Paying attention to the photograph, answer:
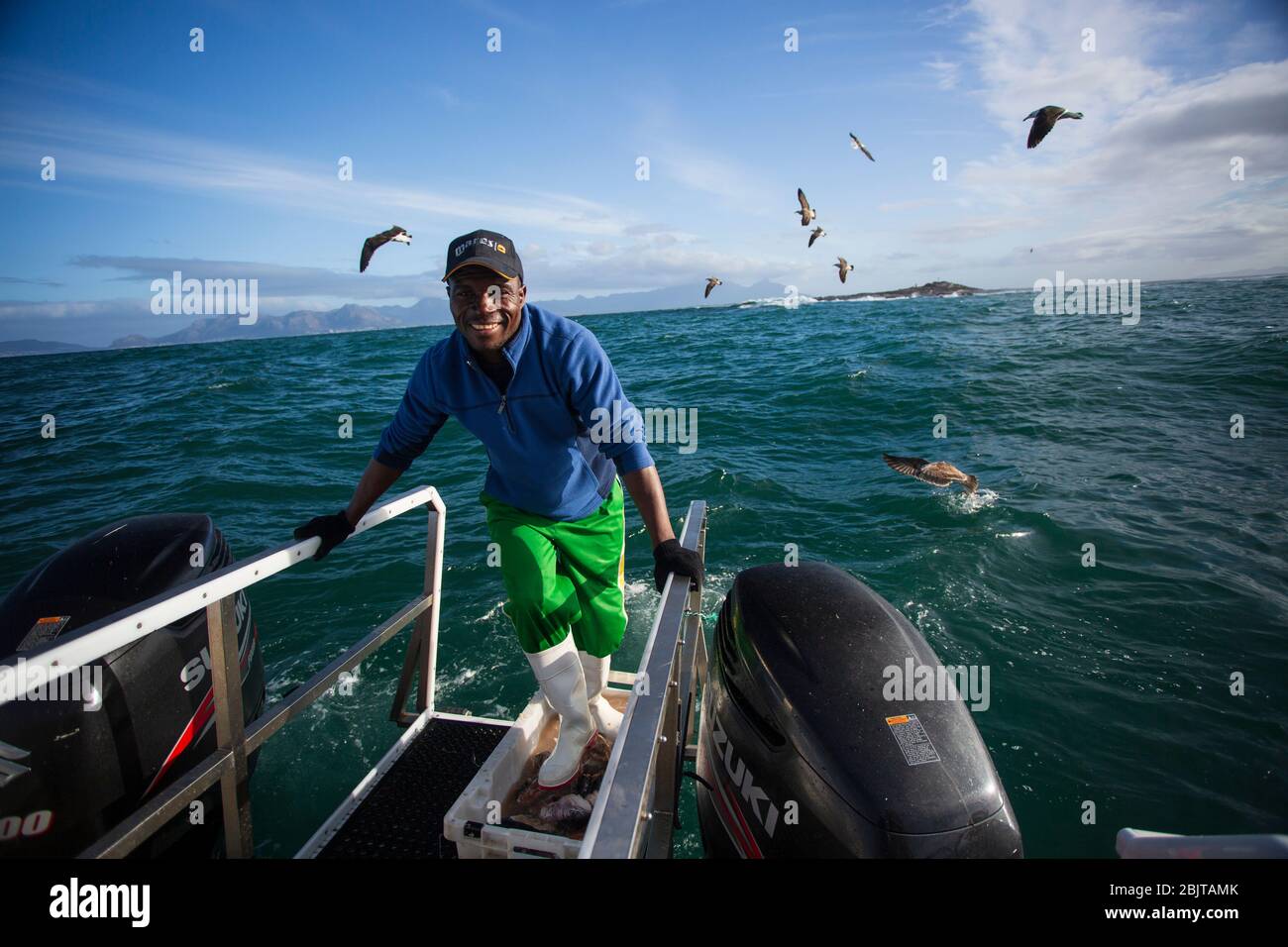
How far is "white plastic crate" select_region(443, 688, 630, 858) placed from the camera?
216 cm

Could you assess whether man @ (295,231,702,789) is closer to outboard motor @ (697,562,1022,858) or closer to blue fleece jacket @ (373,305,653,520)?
blue fleece jacket @ (373,305,653,520)

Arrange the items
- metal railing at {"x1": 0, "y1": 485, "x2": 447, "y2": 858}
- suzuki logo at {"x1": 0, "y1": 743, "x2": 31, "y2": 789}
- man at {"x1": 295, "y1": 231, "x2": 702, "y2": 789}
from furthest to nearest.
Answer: man at {"x1": 295, "y1": 231, "x2": 702, "y2": 789} → suzuki logo at {"x1": 0, "y1": 743, "x2": 31, "y2": 789} → metal railing at {"x1": 0, "y1": 485, "x2": 447, "y2": 858}

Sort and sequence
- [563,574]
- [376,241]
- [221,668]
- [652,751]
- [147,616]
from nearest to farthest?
[652,751]
[147,616]
[221,668]
[563,574]
[376,241]

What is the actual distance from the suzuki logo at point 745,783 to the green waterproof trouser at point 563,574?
1.85 feet

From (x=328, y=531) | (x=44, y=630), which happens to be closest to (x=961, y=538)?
(x=328, y=531)

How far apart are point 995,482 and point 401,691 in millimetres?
7804

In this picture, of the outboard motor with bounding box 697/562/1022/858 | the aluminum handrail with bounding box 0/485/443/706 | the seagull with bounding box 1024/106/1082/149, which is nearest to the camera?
the aluminum handrail with bounding box 0/485/443/706

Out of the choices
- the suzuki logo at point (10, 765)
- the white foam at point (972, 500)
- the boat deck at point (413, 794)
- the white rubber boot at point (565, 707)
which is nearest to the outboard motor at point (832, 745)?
the white rubber boot at point (565, 707)

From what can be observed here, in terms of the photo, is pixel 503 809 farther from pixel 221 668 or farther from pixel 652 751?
pixel 652 751

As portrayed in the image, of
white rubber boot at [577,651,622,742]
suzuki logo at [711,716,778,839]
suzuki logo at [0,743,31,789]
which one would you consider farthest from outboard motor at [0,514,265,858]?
suzuki logo at [711,716,778,839]

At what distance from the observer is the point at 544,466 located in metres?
2.36

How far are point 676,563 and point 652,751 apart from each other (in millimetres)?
921

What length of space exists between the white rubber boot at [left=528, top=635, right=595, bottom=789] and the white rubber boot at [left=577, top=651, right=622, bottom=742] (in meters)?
0.09

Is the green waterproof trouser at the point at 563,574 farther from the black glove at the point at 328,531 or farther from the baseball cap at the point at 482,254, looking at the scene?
the baseball cap at the point at 482,254
